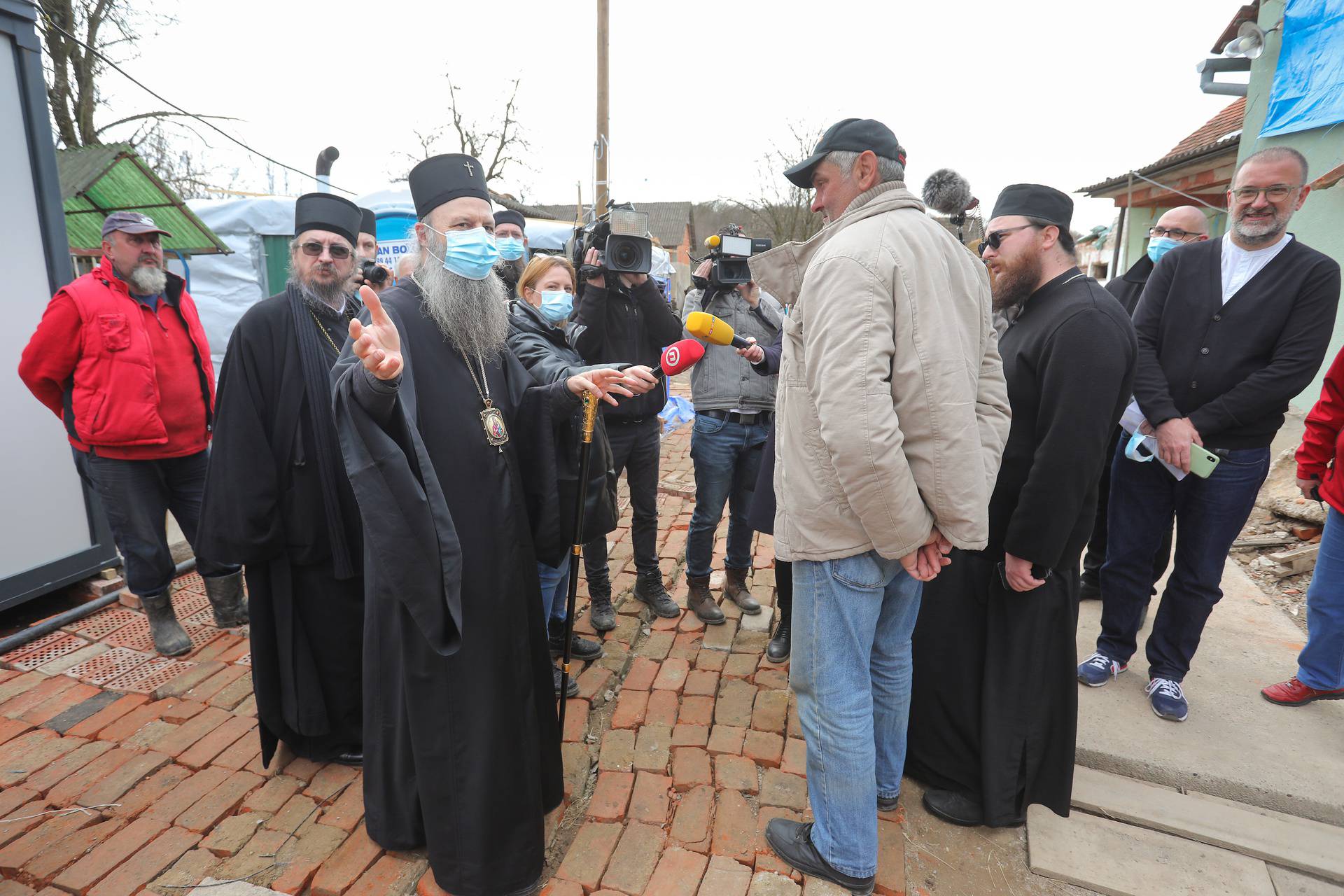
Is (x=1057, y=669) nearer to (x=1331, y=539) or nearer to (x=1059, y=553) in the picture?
(x=1059, y=553)

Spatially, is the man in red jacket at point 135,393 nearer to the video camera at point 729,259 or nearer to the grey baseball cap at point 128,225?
the grey baseball cap at point 128,225

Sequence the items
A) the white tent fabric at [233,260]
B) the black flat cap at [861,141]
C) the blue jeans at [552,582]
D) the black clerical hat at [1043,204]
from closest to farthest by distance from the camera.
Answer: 1. the black flat cap at [861,141]
2. the black clerical hat at [1043,204]
3. the blue jeans at [552,582]
4. the white tent fabric at [233,260]

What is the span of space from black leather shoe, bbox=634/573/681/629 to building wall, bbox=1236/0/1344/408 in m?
6.29

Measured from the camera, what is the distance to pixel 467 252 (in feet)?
7.41

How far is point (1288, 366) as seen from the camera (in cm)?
285

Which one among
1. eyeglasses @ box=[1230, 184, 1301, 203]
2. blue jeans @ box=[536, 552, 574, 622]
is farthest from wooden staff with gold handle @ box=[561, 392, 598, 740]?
eyeglasses @ box=[1230, 184, 1301, 203]

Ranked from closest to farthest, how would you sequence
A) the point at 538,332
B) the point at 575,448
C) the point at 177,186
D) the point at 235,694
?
the point at 575,448, the point at 538,332, the point at 235,694, the point at 177,186

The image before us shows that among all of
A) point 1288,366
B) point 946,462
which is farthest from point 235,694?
point 1288,366

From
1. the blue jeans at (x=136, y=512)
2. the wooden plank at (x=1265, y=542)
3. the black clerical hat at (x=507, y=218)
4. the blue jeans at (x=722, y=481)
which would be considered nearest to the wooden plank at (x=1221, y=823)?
the blue jeans at (x=722, y=481)

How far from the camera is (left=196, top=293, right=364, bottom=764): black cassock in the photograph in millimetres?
2656

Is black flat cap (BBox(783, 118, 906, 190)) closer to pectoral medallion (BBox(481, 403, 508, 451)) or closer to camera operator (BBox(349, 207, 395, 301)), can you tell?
pectoral medallion (BBox(481, 403, 508, 451))

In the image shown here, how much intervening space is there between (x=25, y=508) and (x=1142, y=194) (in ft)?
49.3

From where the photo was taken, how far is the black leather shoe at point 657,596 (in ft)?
13.1

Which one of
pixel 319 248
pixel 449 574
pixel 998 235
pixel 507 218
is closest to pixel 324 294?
pixel 319 248
